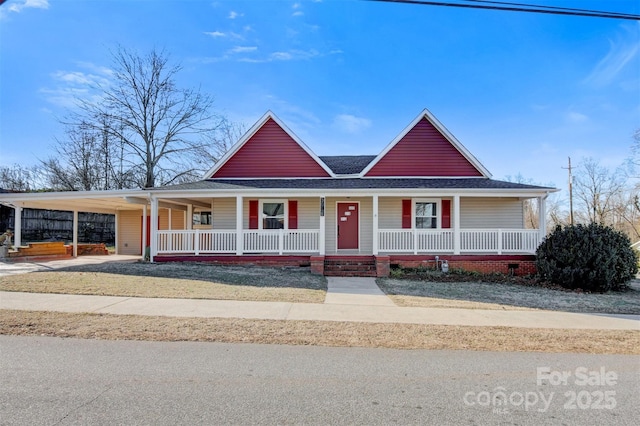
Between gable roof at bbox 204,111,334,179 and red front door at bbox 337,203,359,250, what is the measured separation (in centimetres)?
196

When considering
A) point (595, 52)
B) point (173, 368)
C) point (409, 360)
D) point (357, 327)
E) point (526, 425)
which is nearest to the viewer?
point (526, 425)

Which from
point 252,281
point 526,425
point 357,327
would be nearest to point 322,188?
point 252,281

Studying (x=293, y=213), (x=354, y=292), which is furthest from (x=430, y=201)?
(x=354, y=292)

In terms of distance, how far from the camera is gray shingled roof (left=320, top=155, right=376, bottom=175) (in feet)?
59.6

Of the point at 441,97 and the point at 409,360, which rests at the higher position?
the point at 441,97

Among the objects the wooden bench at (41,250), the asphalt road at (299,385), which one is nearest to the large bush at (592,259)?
the asphalt road at (299,385)

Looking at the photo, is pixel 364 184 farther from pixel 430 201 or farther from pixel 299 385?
pixel 299 385

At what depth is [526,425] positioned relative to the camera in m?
3.18

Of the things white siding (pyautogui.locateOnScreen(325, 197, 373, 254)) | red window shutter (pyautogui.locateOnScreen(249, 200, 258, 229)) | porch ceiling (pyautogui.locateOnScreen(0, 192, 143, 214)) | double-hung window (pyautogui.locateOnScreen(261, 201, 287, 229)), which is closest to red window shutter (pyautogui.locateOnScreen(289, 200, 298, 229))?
double-hung window (pyautogui.locateOnScreen(261, 201, 287, 229))

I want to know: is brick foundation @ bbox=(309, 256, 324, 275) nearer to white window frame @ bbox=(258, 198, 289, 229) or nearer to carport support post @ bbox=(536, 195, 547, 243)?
white window frame @ bbox=(258, 198, 289, 229)

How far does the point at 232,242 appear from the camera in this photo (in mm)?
14445

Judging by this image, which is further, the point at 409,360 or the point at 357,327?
the point at 357,327

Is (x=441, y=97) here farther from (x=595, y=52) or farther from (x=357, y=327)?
(x=357, y=327)

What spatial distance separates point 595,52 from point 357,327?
603 inches
